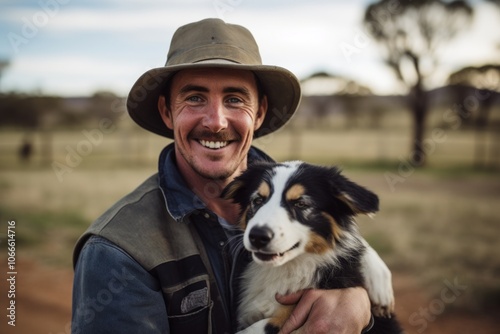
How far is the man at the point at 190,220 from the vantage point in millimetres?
2549

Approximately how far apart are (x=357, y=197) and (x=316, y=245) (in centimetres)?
42

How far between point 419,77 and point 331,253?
24.8m

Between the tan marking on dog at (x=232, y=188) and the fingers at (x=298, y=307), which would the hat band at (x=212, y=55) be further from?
the fingers at (x=298, y=307)

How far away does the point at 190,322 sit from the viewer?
2.73m

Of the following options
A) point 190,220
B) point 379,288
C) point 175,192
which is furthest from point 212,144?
point 379,288

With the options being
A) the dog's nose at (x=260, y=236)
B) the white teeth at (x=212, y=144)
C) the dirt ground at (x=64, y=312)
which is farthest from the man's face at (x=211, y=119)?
the dirt ground at (x=64, y=312)

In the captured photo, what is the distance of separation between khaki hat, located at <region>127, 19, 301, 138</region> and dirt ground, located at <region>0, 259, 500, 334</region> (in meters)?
4.23

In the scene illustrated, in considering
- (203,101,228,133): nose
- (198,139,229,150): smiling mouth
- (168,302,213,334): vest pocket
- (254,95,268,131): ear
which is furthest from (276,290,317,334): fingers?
(254,95,268,131): ear

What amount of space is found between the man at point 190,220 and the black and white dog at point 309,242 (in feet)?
0.40

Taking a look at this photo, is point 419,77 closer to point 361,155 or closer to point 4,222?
point 361,155

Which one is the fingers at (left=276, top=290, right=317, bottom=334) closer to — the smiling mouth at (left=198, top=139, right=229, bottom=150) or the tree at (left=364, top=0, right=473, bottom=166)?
the smiling mouth at (left=198, top=139, right=229, bottom=150)

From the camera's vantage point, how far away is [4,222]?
40.3ft

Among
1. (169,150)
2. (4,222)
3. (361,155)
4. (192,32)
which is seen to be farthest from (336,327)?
(361,155)

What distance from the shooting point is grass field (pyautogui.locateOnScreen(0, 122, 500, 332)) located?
9375mm
